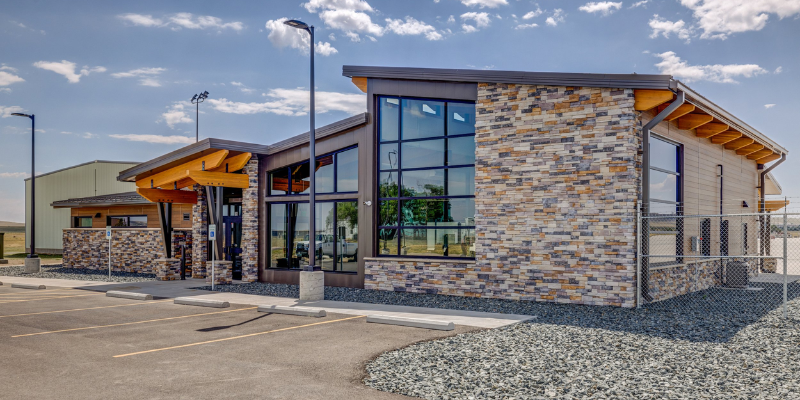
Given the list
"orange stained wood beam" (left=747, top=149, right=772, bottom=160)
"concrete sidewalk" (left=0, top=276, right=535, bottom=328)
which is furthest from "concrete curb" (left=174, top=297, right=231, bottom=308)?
"orange stained wood beam" (left=747, top=149, right=772, bottom=160)

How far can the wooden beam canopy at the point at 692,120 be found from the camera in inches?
583

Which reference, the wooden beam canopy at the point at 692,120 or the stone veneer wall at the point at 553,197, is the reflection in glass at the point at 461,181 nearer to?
the stone veneer wall at the point at 553,197

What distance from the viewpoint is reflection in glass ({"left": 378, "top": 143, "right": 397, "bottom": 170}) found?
16.6 m

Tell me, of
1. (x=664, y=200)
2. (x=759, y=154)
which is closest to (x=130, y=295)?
(x=664, y=200)

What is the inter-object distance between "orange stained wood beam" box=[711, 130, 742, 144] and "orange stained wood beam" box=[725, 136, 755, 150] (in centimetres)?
126

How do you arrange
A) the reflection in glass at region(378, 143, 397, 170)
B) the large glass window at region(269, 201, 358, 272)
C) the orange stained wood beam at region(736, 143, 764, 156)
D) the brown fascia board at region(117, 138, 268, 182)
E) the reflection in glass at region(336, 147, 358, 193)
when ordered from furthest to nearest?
the orange stained wood beam at region(736, 143, 764, 156) → the brown fascia board at region(117, 138, 268, 182) → the reflection in glass at region(336, 147, 358, 193) → the large glass window at region(269, 201, 358, 272) → the reflection in glass at region(378, 143, 397, 170)

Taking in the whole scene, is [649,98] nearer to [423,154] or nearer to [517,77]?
[517,77]

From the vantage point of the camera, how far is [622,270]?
1255 centimetres

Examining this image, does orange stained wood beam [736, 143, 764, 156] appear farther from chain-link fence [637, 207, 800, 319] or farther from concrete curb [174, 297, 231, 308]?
concrete curb [174, 297, 231, 308]

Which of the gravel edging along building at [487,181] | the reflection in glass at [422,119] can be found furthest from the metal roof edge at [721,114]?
the reflection in glass at [422,119]

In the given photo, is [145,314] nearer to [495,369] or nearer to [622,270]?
[495,369]

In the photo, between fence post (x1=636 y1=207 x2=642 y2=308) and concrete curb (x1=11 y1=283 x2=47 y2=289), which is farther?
concrete curb (x1=11 y1=283 x2=47 y2=289)

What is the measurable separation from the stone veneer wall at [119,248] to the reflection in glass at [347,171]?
8855 millimetres

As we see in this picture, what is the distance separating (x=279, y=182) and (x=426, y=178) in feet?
19.8
